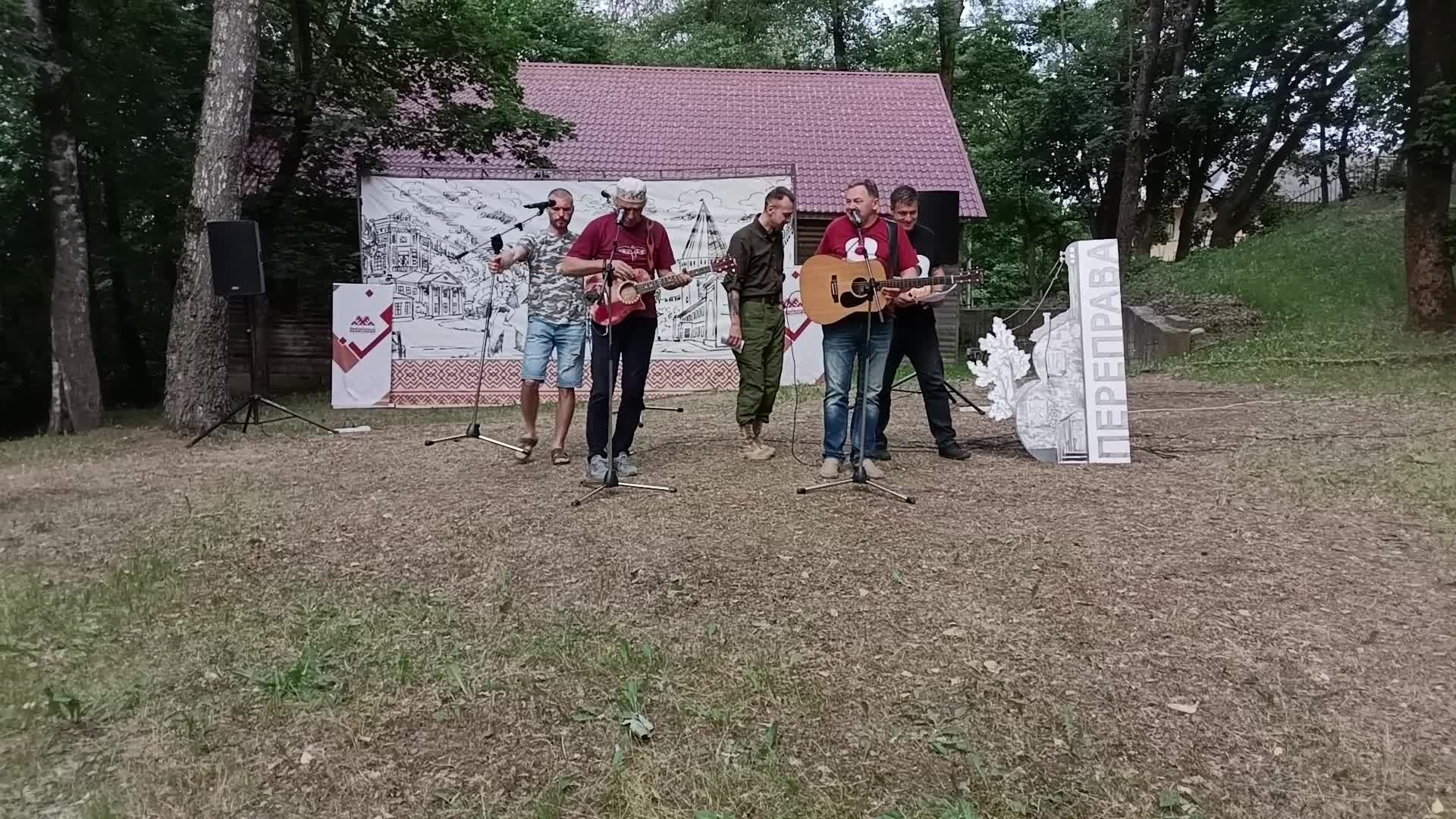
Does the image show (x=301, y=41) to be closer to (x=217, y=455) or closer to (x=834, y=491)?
(x=217, y=455)

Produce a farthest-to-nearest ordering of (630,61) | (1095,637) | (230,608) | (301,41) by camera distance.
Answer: (630,61)
(301,41)
(230,608)
(1095,637)

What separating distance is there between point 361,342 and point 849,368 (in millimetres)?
7873

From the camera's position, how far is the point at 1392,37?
1920cm

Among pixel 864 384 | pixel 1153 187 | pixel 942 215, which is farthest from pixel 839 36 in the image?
pixel 864 384

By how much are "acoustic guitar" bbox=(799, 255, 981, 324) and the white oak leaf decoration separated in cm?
110

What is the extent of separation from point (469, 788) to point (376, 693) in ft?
2.24

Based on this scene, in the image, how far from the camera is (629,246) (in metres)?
5.62

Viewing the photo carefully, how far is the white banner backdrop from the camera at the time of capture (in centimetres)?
1201

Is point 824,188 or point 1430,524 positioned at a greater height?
point 824,188

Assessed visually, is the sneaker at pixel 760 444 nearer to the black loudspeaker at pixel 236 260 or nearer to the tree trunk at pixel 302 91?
the black loudspeaker at pixel 236 260

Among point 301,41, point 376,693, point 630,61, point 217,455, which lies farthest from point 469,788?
point 630,61

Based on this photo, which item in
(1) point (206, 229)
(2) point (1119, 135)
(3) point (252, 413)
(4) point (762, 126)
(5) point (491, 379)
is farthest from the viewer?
(2) point (1119, 135)

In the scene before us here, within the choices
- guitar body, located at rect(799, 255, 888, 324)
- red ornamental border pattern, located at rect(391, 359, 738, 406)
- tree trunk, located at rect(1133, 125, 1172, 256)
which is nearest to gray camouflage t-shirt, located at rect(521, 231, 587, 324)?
guitar body, located at rect(799, 255, 888, 324)

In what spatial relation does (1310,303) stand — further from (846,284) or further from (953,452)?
(846,284)
